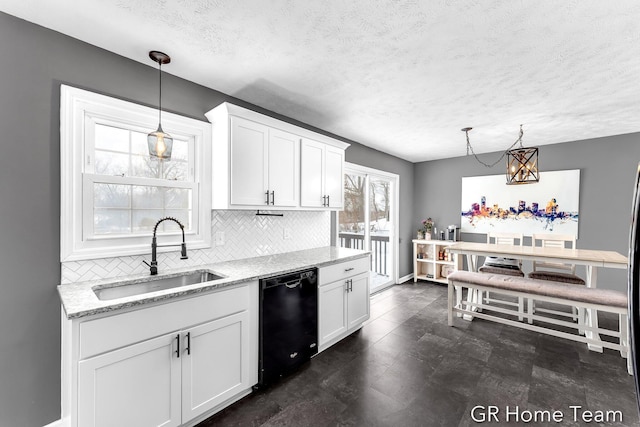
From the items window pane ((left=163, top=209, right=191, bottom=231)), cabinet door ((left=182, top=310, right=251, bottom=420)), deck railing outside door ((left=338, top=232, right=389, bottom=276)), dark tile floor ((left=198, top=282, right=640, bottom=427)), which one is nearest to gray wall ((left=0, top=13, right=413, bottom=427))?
window pane ((left=163, top=209, right=191, bottom=231))

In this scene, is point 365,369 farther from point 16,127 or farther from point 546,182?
point 546,182

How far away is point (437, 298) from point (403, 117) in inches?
116

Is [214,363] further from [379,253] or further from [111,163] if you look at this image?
[379,253]

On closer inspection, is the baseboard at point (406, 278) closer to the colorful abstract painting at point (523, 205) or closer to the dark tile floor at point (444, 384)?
the colorful abstract painting at point (523, 205)

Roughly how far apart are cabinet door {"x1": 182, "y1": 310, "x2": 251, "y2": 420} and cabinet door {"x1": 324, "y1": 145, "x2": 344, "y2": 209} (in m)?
1.79

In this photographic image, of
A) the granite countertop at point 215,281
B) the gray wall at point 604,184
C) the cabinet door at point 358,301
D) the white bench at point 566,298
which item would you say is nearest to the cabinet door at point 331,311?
the cabinet door at point 358,301

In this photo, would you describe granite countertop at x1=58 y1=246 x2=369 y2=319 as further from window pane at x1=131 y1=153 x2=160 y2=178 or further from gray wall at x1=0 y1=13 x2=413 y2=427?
window pane at x1=131 y1=153 x2=160 y2=178

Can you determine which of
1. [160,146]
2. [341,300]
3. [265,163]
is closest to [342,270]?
[341,300]

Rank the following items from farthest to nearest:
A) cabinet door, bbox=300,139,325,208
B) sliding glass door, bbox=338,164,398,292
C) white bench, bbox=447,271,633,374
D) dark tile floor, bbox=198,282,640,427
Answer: sliding glass door, bbox=338,164,398,292 → cabinet door, bbox=300,139,325,208 → white bench, bbox=447,271,633,374 → dark tile floor, bbox=198,282,640,427

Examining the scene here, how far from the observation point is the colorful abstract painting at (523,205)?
13.9 ft

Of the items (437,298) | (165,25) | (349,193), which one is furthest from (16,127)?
(437,298)

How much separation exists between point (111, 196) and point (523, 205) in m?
5.63

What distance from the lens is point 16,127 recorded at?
1647 mm

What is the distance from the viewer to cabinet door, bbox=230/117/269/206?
2.37 meters
